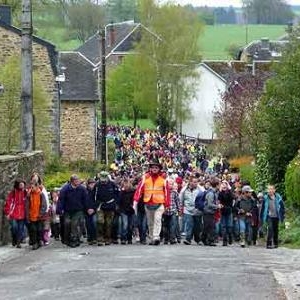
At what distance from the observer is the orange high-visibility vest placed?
21.3 meters

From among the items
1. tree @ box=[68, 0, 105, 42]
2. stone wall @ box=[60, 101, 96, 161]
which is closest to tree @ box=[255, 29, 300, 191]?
stone wall @ box=[60, 101, 96, 161]

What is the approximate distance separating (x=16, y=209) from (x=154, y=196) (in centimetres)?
296

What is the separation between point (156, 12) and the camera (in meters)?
87.9

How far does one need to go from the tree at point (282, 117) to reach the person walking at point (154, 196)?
13.1m

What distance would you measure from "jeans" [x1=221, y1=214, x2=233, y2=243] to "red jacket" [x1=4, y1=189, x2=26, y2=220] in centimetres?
511

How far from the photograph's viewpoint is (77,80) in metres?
55.9

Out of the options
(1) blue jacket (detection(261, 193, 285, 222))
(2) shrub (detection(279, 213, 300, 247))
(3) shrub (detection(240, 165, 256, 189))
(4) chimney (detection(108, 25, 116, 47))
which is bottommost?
(3) shrub (detection(240, 165, 256, 189))

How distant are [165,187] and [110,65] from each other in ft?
260

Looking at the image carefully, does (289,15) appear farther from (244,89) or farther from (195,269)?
(195,269)

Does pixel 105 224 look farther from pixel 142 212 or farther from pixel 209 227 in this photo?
pixel 209 227

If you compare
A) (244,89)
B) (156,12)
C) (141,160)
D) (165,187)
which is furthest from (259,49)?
(165,187)

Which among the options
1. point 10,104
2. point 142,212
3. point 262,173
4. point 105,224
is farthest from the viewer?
point 10,104

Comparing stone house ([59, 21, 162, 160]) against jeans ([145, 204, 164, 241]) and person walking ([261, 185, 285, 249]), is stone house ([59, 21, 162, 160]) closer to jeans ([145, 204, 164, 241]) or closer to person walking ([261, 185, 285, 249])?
person walking ([261, 185, 285, 249])

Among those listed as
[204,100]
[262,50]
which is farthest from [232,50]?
[204,100]
